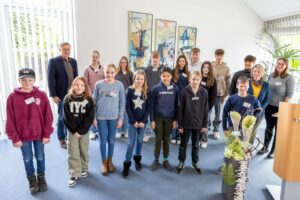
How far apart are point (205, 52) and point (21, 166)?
398 centimetres

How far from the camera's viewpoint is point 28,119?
2.14 meters

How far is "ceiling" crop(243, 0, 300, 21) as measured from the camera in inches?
172

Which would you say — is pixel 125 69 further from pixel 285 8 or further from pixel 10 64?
pixel 285 8

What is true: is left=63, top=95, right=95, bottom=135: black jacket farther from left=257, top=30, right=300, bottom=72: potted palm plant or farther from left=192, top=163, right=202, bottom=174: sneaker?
left=257, top=30, right=300, bottom=72: potted palm plant

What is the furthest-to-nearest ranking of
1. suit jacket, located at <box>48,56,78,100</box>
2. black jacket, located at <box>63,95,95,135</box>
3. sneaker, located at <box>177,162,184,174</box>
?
suit jacket, located at <box>48,56,78,100</box>
sneaker, located at <box>177,162,184,174</box>
black jacket, located at <box>63,95,95,135</box>

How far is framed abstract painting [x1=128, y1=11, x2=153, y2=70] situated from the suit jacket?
1.49 metres

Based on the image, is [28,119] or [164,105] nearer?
[28,119]

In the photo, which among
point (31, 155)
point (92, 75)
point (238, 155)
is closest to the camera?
point (238, 155)

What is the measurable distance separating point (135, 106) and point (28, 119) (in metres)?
1.07

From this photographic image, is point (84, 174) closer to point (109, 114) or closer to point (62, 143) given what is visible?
point (109, 114)

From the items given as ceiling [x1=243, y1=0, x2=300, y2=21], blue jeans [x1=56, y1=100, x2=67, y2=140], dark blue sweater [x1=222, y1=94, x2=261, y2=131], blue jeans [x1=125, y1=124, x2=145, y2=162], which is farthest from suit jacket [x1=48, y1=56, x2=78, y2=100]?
ceiling [x1=243, y1=0, x2=300, y2=21]

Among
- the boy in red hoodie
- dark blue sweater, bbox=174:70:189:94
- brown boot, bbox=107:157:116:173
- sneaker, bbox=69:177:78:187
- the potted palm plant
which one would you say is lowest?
sneaker, bbox=69:177:78:187

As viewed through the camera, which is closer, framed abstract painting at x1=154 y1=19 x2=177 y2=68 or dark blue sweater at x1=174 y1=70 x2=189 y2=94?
dark blue sweater at x1=174 y1=70 x2=189 y2=94

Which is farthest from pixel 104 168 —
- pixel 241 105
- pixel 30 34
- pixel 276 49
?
pixel 276 49
